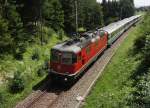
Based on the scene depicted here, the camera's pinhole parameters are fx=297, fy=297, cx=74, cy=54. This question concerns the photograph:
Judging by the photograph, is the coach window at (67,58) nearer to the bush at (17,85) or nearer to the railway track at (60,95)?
the railway track at (60,95)

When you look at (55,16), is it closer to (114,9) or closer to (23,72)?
(23,72)

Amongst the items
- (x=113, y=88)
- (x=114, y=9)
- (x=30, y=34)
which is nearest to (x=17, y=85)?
(x=113, y=88)

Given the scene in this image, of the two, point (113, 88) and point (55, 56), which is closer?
point (113, 88)

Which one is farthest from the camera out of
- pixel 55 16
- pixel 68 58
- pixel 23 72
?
pixel 55 16

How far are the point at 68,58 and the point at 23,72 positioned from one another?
5.27 meters

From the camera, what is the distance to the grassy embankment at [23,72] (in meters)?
21.7

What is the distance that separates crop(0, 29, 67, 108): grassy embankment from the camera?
21.7 m

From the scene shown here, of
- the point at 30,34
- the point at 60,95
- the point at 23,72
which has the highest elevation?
the point at 30,34

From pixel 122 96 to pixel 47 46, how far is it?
24.6 m

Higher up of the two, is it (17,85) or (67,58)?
(67,58)

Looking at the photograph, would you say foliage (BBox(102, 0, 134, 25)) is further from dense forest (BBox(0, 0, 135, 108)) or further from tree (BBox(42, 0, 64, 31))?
tree (BBox(42, 0, 64, 31))

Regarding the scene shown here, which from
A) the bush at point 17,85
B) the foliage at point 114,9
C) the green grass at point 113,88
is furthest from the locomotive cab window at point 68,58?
the foliage at point 114,9

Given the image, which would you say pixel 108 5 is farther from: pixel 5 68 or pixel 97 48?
pixel 5 68

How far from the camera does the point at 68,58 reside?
23797mm
